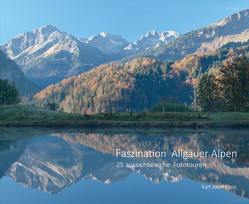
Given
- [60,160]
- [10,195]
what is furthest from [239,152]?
[10,195]

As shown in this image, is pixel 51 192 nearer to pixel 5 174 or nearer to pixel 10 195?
pixel 10 195

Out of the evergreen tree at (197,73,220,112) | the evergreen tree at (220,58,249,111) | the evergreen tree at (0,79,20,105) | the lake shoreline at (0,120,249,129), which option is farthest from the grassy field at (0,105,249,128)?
the evergreen tree at (0,79,20,105)

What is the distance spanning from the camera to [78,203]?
13.3 metres

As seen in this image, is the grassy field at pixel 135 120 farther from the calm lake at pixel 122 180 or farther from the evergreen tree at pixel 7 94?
the evergreen tree at pixel 7 94

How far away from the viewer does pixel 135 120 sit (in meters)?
68.8

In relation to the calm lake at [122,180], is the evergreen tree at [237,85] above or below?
above

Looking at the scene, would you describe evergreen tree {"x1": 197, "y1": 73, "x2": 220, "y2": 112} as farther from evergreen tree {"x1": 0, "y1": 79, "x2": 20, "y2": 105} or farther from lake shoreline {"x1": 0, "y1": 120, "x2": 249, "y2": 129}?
evergreen tree {"x1": 0, "y1": 79, "x2": 20, "y2": 105}

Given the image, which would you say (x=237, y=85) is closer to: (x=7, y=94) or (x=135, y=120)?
(x=135, y=120)

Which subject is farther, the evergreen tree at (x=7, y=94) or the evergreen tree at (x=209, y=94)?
the evergreen tree at (x=7, y=94)

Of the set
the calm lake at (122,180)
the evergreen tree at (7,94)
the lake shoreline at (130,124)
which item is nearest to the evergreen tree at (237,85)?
the lake shoreline at (130,124)

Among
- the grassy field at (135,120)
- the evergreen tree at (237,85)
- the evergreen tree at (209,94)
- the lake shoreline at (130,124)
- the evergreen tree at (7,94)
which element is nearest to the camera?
the lake shoreline at (130,124)

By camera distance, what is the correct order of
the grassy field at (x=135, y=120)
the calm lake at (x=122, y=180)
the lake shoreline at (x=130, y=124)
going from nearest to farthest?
1. the calm lake at (x=122, y=180)
2. the lake shoreline at (x=130, y=124)
3. the grassy field at (x=135, y=120)

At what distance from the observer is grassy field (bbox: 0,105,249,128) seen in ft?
202

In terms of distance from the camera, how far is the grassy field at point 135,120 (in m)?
61.7
